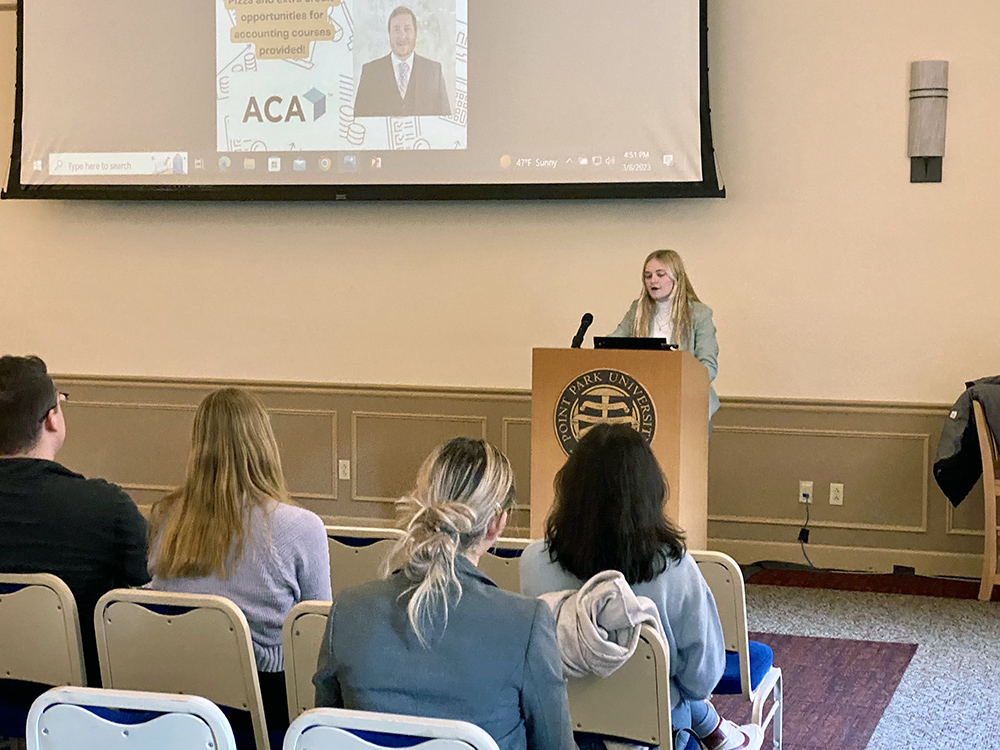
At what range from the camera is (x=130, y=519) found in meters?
2.49

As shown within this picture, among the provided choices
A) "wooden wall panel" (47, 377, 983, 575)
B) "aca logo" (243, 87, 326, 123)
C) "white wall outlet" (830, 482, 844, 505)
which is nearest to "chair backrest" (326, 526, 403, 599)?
"wooden wall panel" (47, 377, 983, 575)

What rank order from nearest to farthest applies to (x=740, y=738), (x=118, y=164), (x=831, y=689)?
(x=740, y=738)
(x=831, y=689)
(x=118, y=164)

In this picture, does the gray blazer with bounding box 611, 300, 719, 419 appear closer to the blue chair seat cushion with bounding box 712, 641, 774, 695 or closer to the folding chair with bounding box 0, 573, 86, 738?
the blue chair seat cushion with bounding box 712, 641, 774, 695

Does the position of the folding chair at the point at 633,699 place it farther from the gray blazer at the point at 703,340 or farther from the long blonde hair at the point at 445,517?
the gray blazer at the point at 703,340

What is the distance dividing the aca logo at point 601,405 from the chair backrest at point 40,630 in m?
1.96

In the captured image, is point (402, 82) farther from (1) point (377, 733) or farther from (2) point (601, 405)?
(1) point (377, 733)

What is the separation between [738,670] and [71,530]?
152cm

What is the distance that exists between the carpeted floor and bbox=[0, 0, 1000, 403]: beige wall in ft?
2.66

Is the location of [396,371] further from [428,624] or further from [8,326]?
[428,624]

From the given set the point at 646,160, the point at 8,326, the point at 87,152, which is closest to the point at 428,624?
the point at 646,160

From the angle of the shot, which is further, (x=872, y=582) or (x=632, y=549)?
(x=872, y=582)

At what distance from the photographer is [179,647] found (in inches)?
88.5

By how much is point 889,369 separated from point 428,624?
412 cm

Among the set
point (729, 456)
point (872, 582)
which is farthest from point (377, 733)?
point (729, 456)
